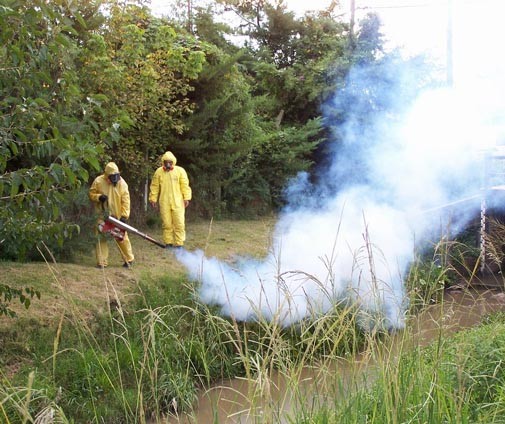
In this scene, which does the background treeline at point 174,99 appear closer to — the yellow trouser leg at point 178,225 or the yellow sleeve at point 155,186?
the yellow sleeve at point 155,186

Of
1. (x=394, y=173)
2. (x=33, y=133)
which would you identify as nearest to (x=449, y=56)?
(x=394, y=173)

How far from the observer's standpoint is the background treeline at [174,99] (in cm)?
423

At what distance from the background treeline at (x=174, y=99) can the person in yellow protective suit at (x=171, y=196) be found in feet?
2.89

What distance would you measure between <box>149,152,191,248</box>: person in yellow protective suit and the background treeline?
0.88 meters

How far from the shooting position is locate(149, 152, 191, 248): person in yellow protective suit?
429 inches

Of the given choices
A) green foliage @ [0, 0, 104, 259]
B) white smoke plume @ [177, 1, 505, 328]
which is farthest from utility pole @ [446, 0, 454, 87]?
green foliage @ [0, 0, 104, 259]

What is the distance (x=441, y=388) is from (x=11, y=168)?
25.1 feet

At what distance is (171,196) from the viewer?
430 inches

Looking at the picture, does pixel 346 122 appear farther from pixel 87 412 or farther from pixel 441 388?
pixel 441 388

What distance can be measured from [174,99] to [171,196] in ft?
10.2

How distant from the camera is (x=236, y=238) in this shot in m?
13.0

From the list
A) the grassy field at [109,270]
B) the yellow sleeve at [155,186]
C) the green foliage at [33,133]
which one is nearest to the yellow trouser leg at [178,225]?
the grassy field at [109,270]

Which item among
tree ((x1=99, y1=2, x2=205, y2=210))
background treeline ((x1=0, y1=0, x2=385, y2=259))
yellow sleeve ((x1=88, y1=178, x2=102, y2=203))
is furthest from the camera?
tree ((x1=99, y1=2, x2=205, y2=210))

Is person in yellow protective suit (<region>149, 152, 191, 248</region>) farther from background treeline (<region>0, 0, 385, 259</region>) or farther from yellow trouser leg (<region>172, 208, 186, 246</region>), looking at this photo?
background treeline (<region>0, 0, 385, 259</region>)
